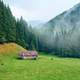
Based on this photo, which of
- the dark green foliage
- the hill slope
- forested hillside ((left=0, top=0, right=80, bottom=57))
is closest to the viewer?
the hill slope

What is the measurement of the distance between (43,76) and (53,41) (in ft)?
448

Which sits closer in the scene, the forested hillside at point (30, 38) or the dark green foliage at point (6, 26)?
the dark green foliage at point (6, 26)

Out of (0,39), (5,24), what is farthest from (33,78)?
(5,24)

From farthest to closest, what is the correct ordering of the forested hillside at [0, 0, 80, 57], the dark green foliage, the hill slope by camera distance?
the forested hillside at [0, 0, 80, 57] < the dark green foliage < the hill slope

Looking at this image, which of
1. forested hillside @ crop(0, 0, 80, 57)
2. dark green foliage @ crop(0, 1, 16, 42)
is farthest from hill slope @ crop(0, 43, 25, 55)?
dark green foliage @ crop(0, 1, 16, 42)

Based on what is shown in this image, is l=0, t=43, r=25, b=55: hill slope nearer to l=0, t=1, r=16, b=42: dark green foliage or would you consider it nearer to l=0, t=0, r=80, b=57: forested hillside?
Answer: l=0, t=0, r=80, b=57: forested hillside

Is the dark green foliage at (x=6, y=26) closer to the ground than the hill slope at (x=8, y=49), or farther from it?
farther from it

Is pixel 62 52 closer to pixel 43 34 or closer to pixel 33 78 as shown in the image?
pixel 43 34

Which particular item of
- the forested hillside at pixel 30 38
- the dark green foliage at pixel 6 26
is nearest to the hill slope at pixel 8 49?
the forested hillside at pixel 30 38

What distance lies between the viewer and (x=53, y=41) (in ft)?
576

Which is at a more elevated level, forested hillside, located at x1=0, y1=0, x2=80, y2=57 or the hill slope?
forested hillside, located at x1=0, y1=0, x2=80, y2=57

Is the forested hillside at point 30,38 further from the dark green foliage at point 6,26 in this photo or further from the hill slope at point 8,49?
the hill slope at point 8,49

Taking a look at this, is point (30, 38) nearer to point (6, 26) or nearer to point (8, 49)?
point (6, 26)

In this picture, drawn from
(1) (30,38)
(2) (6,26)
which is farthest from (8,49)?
(1) (30,38)
